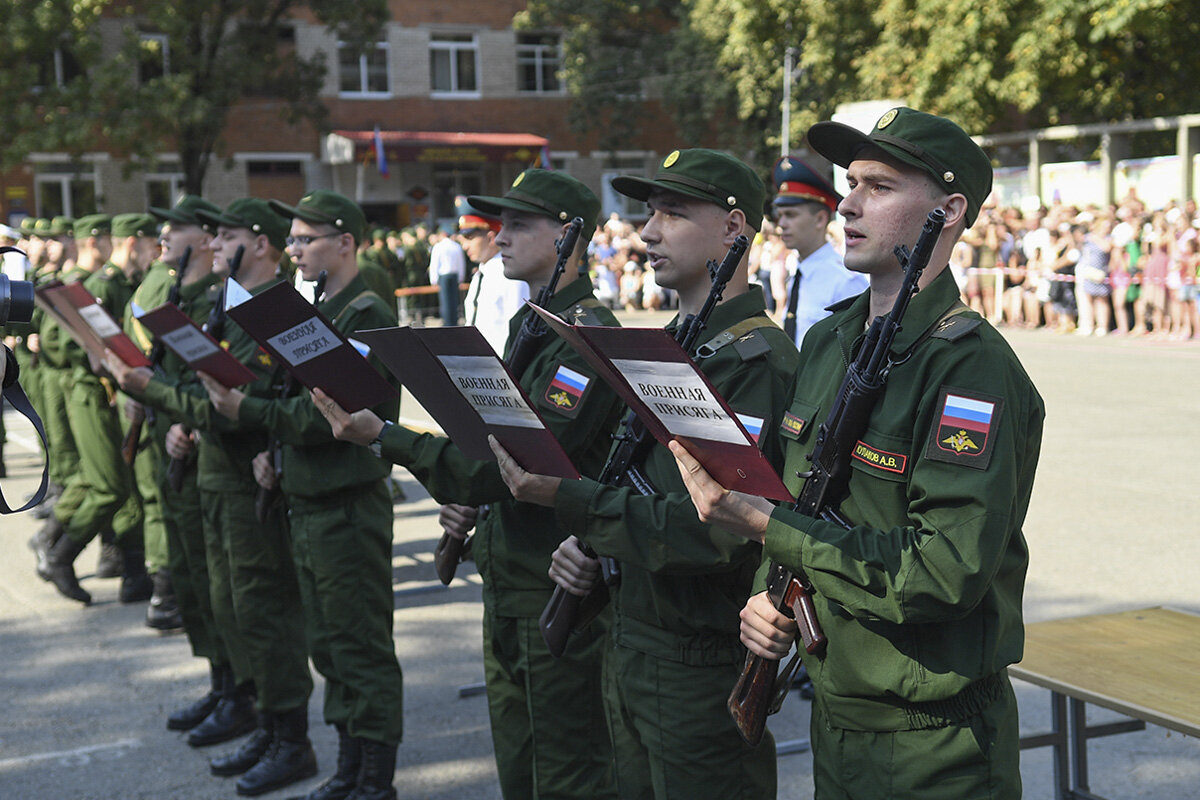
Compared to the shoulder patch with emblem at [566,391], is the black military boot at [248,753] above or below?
below

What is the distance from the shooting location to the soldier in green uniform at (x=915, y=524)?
2365 millimetres

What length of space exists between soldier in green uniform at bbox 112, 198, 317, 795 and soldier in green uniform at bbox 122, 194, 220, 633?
511 millimetres

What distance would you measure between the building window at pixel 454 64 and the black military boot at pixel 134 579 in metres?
33.1

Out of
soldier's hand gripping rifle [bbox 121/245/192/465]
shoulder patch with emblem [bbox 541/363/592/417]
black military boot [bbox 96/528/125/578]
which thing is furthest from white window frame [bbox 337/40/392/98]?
shoulder patch with emblem [bbox 541/363/592/417]

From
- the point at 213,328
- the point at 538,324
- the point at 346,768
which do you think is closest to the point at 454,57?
the point at 213,328

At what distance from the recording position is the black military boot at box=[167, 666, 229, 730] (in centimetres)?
570

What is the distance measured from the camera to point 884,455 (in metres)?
2.49

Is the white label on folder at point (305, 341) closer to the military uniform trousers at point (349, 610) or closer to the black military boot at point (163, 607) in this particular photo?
the military uniform trousers at point (349, 610)

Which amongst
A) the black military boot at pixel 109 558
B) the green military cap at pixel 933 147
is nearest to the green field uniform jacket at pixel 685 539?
the green military cap at pixel 933 147

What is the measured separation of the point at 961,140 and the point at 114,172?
3589cm

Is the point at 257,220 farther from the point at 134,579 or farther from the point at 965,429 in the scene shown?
the point at 965,429

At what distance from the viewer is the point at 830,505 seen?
8.57 ft

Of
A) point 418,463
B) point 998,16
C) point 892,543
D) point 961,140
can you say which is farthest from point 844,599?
point 998,16

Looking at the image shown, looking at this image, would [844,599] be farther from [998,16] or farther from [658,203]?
[998,16]
